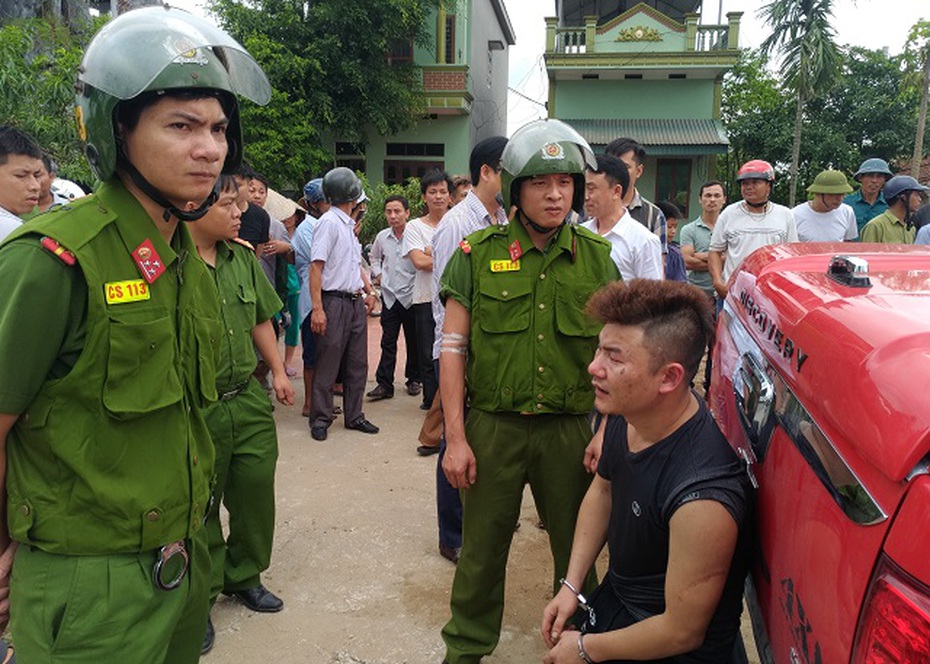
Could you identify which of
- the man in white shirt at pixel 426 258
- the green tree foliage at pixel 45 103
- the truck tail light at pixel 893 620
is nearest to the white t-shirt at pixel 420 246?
the man in white shirt at pixel 426 258

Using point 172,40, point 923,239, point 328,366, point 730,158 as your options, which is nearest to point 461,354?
point 172,40

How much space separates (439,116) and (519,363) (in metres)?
19.7

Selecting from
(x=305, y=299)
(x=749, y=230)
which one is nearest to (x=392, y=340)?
(x=305, y=299)

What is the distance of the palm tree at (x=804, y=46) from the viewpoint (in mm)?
19219

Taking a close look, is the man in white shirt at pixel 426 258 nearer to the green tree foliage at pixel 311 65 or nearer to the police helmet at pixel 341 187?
the police helmet at pixel 341 187

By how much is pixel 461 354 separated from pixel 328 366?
122 inches

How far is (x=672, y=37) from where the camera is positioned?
20609 millimetres

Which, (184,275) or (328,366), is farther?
(328,366)

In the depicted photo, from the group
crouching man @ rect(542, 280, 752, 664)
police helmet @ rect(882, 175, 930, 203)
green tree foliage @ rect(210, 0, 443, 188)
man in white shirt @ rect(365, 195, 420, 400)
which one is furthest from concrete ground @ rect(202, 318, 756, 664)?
green tree foliage @ rect(210, 0, 443, 188)

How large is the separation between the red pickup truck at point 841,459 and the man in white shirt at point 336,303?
390 centimetres

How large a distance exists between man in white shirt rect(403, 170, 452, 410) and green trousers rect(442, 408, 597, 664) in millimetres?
3216

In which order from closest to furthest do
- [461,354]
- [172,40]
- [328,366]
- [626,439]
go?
1. [172,40]
2. [626,439]
3. [461,354]
4. [328,366]

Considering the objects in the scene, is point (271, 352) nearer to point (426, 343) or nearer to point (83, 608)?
point (83, 608)

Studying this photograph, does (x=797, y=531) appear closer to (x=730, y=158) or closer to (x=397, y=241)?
(x=397, y=241)
